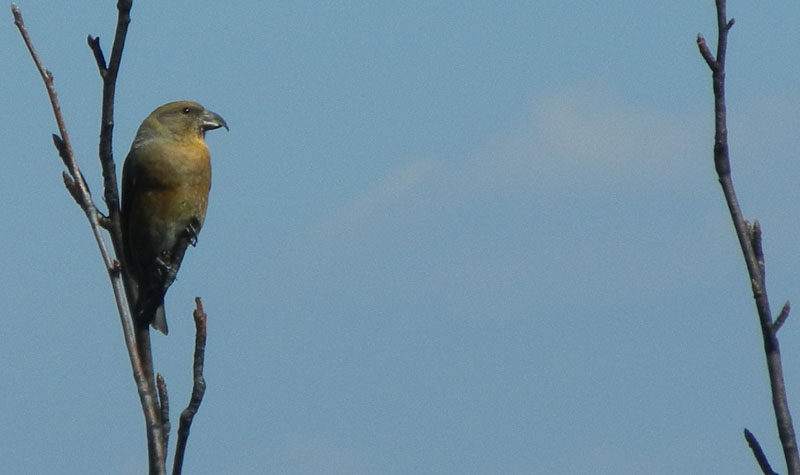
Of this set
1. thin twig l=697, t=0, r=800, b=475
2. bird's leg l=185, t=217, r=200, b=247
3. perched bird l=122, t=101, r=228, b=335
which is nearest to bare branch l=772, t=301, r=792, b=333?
thin twig l=697, t=0, r=800, b=475

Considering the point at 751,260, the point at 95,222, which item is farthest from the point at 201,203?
the point at 751,260

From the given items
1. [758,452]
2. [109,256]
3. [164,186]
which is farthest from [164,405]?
[164,186]

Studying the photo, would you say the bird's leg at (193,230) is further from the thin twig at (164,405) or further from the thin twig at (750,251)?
the thin twig at (750,251)

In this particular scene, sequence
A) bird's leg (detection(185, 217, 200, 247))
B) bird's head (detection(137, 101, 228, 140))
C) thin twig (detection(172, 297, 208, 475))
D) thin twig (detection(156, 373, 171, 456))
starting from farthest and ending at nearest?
bird's head (detection(137, 101, 228, 140))
bird's leg (detection(185, 217, 200, 247))
thin twig (detection(156, 373, 171, 456))
thin twig (detection(172, 297, 208, 475))

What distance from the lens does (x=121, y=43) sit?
2.86 meters

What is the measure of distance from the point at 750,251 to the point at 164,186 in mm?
5279

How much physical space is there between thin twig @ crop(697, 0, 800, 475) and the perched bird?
4.92m

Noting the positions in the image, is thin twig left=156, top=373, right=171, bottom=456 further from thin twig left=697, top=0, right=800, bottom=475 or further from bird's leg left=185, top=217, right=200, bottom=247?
bird's leg left=185, top=217, right=200, bottom=247

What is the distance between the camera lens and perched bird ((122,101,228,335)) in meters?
6.90

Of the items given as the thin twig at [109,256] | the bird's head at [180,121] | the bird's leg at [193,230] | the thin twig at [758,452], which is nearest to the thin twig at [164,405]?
the thin twig at [109,256]

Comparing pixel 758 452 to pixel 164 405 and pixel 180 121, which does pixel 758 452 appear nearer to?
pixel 164 405

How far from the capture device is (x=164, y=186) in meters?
6.98

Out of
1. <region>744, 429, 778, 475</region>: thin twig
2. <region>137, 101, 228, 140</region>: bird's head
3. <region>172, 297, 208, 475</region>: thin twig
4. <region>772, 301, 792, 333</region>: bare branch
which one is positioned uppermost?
<region>137, 101, 228, 140</region>: bird's head

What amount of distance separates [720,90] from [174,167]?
5345 mm
